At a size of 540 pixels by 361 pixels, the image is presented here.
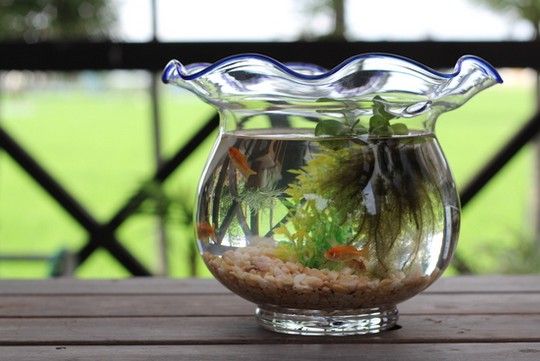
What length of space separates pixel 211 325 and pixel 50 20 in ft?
7.61

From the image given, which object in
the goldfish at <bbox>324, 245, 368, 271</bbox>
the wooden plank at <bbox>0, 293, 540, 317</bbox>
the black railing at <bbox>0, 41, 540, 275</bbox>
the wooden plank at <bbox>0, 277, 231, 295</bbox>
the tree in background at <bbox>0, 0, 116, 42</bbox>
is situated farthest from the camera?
the tree in background at <bbox>0, 0, 116, 42</bbox>

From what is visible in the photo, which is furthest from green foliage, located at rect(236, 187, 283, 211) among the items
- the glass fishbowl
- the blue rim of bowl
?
the blue rim of bowl

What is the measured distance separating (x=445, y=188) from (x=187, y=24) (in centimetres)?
308

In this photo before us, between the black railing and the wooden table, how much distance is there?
128cm

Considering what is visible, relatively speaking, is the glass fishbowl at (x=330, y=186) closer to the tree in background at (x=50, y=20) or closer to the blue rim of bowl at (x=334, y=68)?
the blue rim of bowl at (x=334, y=68)

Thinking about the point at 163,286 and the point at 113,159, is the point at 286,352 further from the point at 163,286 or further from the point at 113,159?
the point at 113,159

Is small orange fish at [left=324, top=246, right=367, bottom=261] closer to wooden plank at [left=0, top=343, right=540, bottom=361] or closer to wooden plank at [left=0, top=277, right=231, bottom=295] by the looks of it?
wooden plank at [left=0, top=343, right=540, bottom=361]

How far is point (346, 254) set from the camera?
850 mm

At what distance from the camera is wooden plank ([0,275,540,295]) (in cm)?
114

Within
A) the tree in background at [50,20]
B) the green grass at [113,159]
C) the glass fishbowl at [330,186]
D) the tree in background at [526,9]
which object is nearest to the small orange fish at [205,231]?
the glass fishbowl at [330,186]

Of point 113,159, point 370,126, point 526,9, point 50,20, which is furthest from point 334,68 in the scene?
point 113,159

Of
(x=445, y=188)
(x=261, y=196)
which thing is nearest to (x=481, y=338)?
(x=445, y=188)

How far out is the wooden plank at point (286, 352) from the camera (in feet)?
2.80

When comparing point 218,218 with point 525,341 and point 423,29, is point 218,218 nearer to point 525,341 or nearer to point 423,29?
point 525,341
